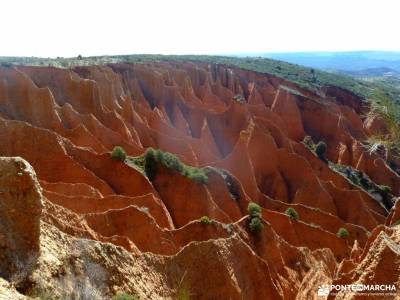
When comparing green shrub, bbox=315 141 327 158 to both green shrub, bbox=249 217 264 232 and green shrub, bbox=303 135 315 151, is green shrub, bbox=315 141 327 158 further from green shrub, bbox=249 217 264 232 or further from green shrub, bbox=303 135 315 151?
green shrub, bbox=249 217 264 232

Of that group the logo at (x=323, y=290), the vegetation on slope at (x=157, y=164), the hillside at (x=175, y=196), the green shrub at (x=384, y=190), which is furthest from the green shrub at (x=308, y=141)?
the logo at (x=323, y=290)

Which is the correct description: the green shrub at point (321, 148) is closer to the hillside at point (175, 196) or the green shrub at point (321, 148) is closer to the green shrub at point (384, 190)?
the hillside at point (175, 196)

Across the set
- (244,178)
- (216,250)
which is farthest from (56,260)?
(244,178)

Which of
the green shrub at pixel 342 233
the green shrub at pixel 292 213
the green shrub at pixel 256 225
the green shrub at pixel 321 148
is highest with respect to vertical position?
the green shrub at pixel 256 225

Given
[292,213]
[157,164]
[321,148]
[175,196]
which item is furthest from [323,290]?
[321,148]

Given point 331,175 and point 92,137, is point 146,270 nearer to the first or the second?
point 92,137

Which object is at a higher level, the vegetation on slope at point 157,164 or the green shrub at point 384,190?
the vegetation on slope at point 157,164

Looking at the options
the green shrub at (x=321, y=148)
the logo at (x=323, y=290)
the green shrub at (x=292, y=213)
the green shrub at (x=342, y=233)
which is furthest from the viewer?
the green shrub at (x=321, y=148)

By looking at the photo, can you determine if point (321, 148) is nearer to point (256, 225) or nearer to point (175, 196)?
point (175, 196)
